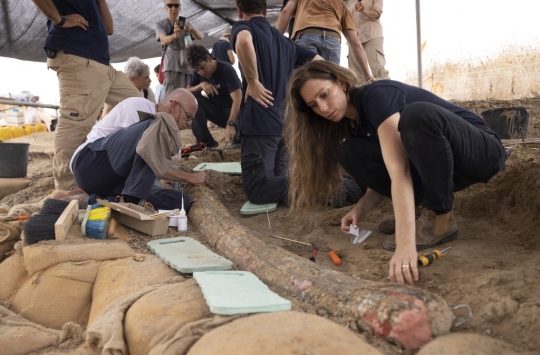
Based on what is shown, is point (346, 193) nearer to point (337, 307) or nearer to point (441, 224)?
point (441, 224)

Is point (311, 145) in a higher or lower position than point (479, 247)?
higher

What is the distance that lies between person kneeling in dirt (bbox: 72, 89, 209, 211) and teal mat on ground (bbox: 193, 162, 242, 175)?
728 millimetres

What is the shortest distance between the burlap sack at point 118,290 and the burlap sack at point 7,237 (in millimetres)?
874

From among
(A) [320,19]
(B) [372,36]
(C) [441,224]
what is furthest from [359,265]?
(B) [372,36]

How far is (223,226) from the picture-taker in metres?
2.79

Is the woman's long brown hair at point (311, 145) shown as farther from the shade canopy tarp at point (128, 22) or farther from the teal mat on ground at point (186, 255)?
the shade canopy tarp at point (128, 22)

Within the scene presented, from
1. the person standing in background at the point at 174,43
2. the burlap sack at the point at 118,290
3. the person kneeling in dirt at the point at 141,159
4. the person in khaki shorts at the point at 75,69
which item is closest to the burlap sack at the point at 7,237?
the person kneeling in dirt at the point at 141,159

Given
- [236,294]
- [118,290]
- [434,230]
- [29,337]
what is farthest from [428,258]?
[29,337]

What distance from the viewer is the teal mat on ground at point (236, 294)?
1491mm

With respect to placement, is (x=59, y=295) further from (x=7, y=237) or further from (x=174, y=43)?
(x=174, y=43)

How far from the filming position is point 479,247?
216cm

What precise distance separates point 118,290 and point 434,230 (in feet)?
4.69

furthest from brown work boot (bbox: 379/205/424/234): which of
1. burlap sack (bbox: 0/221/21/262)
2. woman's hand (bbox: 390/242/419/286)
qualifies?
burlap sack (bbox: 0/221/21/262)

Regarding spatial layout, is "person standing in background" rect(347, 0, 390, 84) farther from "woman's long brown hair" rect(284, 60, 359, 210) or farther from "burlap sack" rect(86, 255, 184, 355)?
"burlap sack" rect(86, 255, 184, 355)
